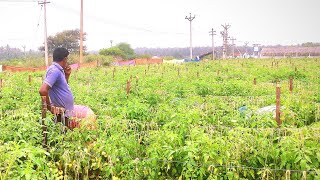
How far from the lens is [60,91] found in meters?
5.39

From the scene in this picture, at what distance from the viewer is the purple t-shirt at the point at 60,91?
17.3 feet

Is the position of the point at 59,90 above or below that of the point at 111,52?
below

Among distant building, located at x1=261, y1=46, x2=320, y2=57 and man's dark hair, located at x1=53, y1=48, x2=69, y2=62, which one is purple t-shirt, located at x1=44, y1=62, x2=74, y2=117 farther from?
distant building, located at x1=261, y1=46, x2=320, y2=57

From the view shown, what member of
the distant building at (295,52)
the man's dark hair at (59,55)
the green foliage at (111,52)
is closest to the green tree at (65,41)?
the green foliage at (111,52)

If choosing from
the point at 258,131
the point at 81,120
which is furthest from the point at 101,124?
the point at 258,131

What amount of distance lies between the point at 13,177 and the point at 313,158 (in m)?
3.31

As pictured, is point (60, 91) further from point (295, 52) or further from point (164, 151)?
point (295, 52)

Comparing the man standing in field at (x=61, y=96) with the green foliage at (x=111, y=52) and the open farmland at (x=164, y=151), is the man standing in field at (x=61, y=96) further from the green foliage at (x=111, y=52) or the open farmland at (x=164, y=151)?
the green foliage at (x=111, y=52)

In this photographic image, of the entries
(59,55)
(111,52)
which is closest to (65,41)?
(111,52)

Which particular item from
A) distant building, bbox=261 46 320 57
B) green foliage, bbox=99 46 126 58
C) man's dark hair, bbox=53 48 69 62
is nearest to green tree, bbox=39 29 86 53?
green foliage, bbox=99 46 126 58

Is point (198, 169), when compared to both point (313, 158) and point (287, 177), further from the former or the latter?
point (313, 158)

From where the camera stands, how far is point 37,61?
132 feet

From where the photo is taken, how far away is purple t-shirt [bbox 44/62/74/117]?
526cm

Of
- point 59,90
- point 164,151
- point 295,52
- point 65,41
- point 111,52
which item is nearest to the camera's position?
point 164,151
